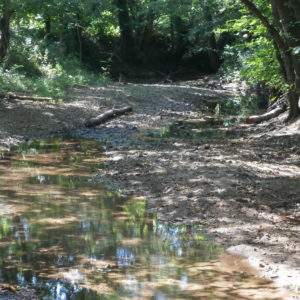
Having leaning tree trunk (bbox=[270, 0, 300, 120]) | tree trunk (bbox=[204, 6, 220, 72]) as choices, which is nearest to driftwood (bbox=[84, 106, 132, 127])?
leaning tree trunk (bbox=[270, 0, 300, 120])

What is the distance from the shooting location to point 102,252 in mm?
6262

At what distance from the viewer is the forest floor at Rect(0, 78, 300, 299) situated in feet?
22.4

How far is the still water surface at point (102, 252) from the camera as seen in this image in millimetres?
5211

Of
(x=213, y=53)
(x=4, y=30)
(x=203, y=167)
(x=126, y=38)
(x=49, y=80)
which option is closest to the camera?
(x=203, y=167)

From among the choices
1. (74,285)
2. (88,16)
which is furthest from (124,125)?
(88,16)

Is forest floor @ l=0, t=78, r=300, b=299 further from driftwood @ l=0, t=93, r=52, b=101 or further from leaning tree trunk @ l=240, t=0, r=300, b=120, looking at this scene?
leaning tree trunk @ l=240, t=0, r=300, b=120

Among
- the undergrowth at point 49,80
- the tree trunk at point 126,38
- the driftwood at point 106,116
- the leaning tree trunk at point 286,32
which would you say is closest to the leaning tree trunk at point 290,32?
the leaning tree trunk at point 286,32

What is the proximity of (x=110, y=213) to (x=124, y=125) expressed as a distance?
9.70m

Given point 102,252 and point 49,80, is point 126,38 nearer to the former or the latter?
point 49,80

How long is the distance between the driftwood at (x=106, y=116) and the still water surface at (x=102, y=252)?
7496 mm

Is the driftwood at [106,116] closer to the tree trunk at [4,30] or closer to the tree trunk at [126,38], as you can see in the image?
the tree trunk at [4,30]

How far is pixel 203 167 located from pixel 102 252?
4.38 m

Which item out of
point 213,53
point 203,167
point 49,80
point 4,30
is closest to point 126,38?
point 213,53

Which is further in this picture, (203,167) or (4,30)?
(4,30)
